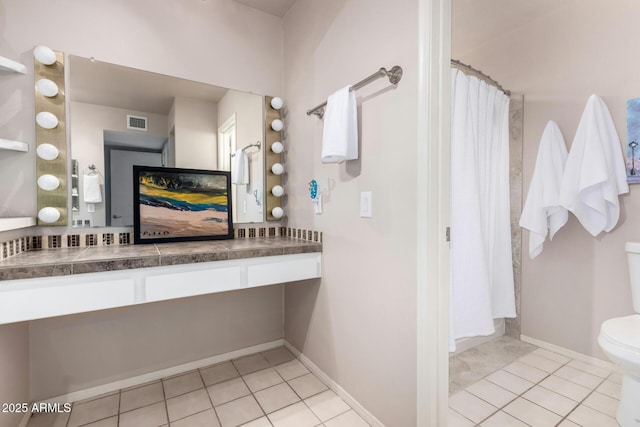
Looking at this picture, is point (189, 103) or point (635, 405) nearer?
point (635, 405)

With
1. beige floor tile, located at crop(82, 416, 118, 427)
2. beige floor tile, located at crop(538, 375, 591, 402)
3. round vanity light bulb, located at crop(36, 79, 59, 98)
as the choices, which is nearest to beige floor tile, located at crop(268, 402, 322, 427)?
beige floor tile, located at crop(82, 416, 118, 427)

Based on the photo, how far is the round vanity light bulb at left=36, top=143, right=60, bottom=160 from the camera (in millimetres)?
1571

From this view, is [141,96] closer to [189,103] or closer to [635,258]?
[189,103]

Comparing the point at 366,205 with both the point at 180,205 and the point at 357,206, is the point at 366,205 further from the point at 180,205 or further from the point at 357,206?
the point at 180,205

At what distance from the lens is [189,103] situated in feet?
6.75

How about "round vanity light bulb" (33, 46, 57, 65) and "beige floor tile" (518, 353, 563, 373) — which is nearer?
"round vanity light bulb" (33, 46, 57, 65)

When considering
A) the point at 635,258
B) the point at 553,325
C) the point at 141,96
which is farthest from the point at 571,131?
the point at 141,96

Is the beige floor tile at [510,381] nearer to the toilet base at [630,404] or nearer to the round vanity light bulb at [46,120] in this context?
the toilet base at [630,404]

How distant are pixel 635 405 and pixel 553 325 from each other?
0.87 m

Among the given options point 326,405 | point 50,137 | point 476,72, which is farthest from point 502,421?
point 50,137

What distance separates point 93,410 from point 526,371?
266 centimetres

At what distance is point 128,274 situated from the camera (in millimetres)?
1396

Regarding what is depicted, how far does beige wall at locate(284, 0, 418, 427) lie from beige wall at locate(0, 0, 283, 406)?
1.11ft

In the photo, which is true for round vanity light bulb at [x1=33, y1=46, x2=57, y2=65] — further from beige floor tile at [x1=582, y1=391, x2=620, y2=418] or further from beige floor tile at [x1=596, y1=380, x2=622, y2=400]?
beige floor tile at [x1=596, y1=380, x2=622, y2=400]
